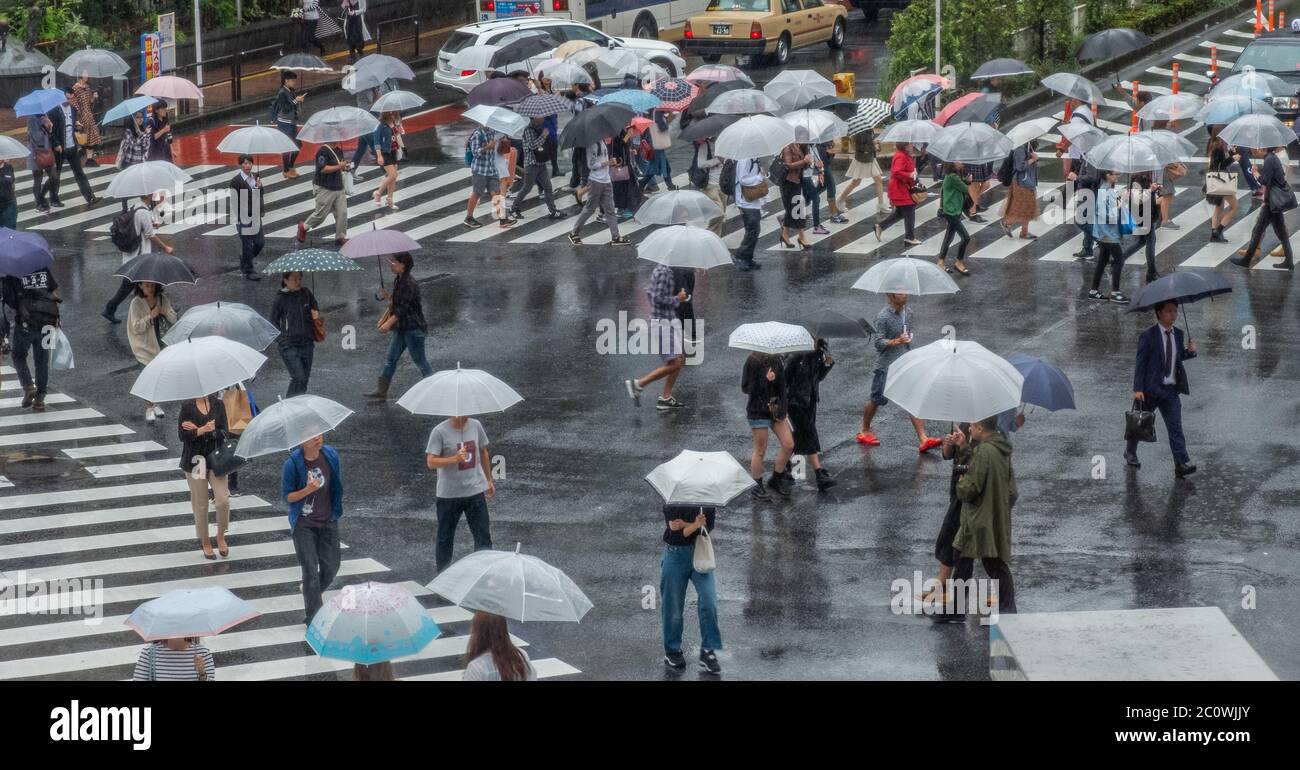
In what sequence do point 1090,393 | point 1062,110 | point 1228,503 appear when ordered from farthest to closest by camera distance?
point 1062,110
point 1090,393
point 1228,503

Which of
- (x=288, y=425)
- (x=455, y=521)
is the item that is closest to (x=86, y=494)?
(x=288, y=425)

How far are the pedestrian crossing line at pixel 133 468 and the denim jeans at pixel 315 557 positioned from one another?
4.22 m

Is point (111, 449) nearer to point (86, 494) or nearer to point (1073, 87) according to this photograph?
point (86, 494)

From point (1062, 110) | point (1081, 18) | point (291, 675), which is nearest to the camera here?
point (291, 675)

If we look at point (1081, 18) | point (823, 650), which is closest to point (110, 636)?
point (823, 650)

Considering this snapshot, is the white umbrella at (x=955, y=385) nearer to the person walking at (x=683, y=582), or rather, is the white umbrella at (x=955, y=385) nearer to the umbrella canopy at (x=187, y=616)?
the person walking at (x=683, y=582)

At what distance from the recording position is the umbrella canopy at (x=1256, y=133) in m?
22.2

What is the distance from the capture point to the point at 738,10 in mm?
37594

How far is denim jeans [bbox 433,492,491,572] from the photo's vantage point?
513 inches

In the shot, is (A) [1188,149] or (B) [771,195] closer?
(A) [1188,149]

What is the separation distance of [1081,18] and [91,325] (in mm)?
23806

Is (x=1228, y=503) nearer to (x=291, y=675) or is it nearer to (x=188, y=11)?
(x=291, y=675)

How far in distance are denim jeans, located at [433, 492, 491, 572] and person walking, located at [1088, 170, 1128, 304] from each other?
389 inches

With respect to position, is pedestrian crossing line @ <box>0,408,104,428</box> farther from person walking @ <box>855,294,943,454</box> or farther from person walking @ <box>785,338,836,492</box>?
person walking @ <box>855,294,943,454</box>
